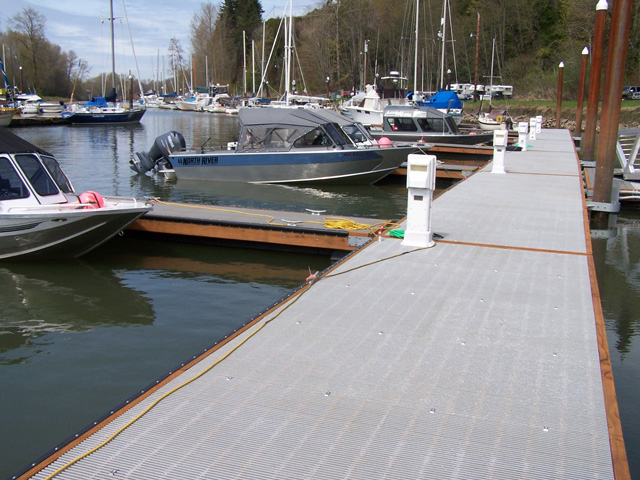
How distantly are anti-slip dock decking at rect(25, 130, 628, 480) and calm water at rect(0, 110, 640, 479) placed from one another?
124 cm

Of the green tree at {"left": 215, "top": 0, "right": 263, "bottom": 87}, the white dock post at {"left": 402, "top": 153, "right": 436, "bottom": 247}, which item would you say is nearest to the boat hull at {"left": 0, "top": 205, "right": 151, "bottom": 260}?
the white dock post at {"left": 402, "top": 153, "right": 436, "bottom": 247}

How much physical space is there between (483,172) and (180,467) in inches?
561

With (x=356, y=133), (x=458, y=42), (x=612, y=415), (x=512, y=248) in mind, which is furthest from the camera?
(x=458, y=42)

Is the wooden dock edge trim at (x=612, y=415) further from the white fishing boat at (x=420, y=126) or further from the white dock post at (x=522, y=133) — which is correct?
the white fishing boat at (x=420, y=126)

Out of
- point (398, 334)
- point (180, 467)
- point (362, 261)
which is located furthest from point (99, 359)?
point (180, 467)

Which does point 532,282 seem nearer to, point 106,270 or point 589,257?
point 589,257

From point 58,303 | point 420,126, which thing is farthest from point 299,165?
point 58,303

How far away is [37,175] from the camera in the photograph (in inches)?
424

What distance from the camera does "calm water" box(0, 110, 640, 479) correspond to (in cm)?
596

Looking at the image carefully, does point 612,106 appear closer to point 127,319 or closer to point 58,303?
point 127,319

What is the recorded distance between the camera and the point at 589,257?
7871mm

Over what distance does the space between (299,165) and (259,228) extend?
26.7ft

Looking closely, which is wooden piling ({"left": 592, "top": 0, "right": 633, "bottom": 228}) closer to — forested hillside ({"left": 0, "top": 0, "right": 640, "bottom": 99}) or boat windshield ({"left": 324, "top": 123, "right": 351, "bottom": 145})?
boat windshield ({"left": 324, "top": 123, "right": 351, "bottom": 145})

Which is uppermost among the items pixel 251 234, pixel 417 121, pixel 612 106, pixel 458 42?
pixel 458 42
